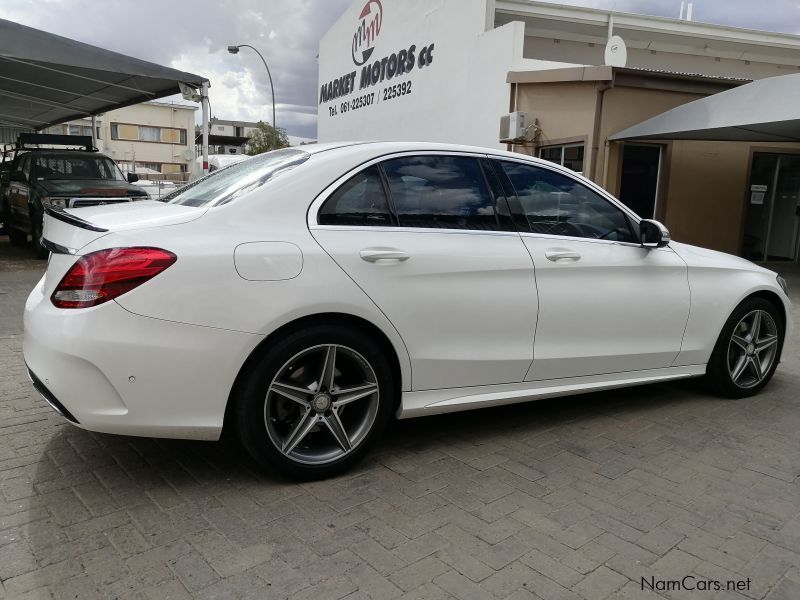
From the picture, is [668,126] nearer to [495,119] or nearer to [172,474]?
[495,119]

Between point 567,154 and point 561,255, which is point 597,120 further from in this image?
point 561,255

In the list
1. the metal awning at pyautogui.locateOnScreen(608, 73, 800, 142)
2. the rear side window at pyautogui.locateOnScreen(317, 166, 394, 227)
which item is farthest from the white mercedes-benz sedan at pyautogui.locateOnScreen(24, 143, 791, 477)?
the metal awning at pyautogui.locateOnScreen(608, 73, 800, 142)

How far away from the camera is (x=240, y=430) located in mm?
2891

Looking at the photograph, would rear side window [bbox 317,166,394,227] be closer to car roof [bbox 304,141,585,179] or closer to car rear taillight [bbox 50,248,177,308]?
car roof [bbox 304,141,585,179]

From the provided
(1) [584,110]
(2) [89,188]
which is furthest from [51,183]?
(1) [584,110]

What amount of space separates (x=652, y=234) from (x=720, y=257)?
2.72ft

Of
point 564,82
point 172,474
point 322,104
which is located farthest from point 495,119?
point 322,104

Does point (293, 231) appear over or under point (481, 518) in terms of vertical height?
over

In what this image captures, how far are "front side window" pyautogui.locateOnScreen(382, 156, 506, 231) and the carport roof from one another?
915cm

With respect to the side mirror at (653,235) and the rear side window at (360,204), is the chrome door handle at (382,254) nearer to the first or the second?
the rear side window at (360,204)

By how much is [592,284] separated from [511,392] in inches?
31.5

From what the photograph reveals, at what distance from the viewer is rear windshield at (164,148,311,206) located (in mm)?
3127

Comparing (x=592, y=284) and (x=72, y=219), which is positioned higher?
(x=72, y=219)

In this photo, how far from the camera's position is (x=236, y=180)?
336 centimetres
